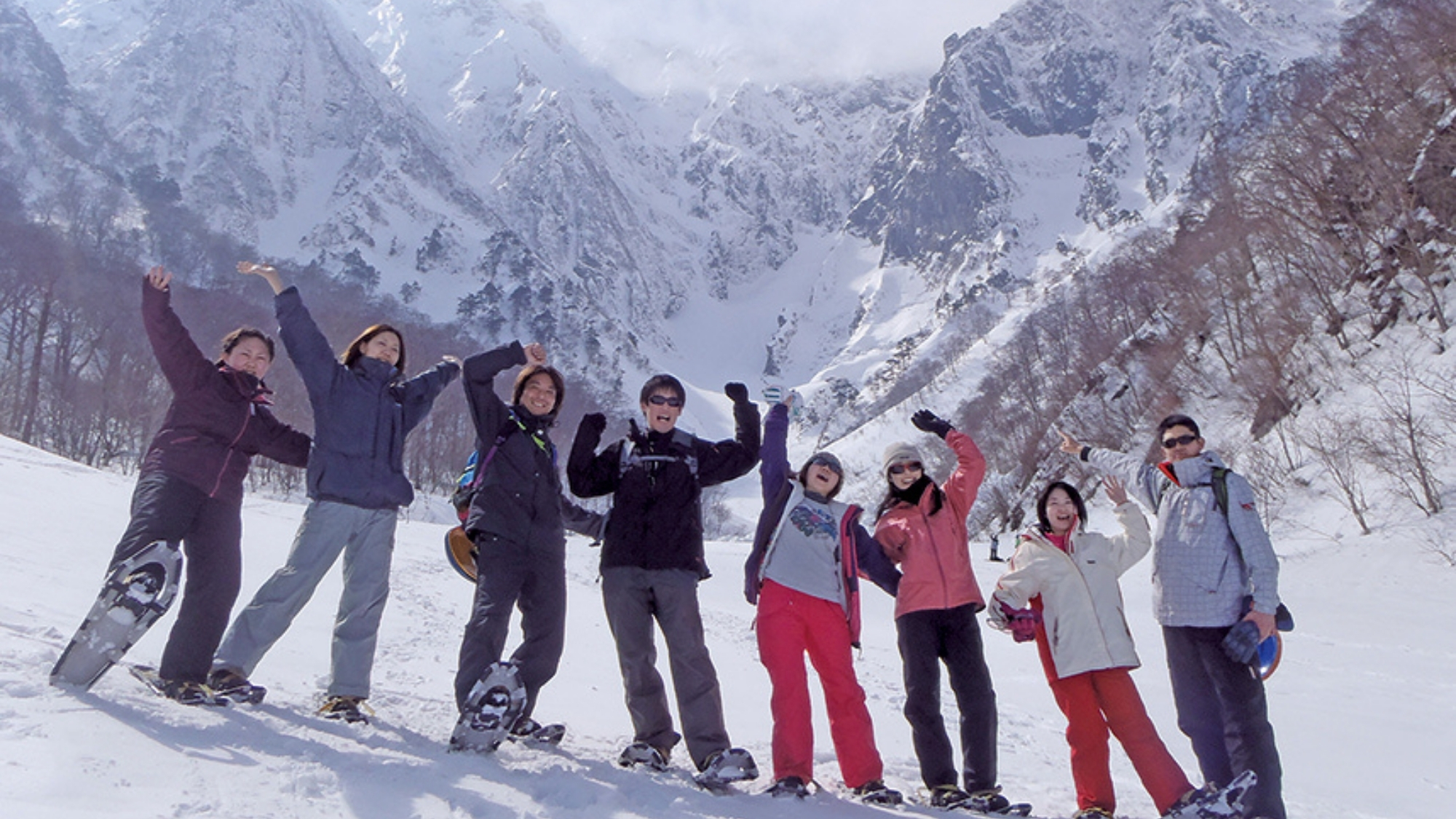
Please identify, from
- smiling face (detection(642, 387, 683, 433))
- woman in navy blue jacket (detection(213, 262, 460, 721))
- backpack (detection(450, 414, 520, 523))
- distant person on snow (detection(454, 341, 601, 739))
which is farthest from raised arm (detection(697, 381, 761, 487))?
woman in navy blue jacket (detection(213, 262, 460, 721))

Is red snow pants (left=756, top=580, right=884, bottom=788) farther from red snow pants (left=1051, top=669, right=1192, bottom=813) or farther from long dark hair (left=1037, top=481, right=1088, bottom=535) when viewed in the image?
long dark hair (left=1037, top=481, right=1088, bottom=535)

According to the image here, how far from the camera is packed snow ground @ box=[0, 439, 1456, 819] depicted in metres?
2.75

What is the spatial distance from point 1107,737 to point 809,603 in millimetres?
1606

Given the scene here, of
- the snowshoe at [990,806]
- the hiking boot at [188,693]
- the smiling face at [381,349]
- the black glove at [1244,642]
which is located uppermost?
the smiling face at [381,349]

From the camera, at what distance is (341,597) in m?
4.09

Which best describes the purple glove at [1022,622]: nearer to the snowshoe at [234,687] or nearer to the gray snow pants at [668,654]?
the gray snow pants at [668,654]

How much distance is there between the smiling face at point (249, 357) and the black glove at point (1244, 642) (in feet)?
15.7

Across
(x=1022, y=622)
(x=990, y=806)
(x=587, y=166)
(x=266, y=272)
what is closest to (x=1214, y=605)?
(x=1022, y=622)

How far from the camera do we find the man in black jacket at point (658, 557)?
156 inches

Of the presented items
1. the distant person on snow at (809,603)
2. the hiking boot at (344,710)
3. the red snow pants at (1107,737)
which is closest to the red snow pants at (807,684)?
the distant person on snow at (809,603)

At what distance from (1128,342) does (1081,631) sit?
36.3 metres

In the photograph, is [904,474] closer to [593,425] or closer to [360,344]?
[593,425]

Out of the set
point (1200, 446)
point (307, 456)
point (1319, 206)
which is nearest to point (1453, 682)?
point (1200, 446)

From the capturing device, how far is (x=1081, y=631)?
4.28m
